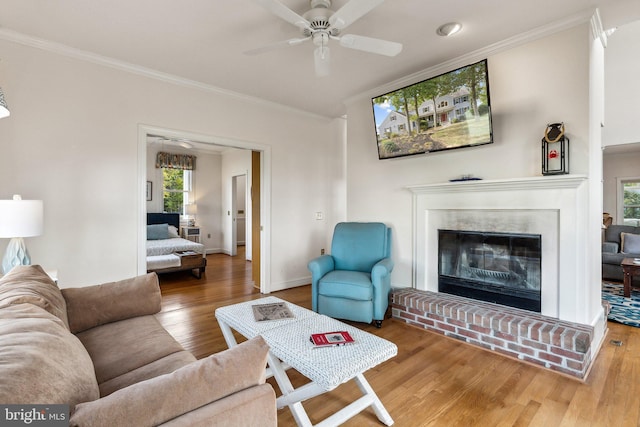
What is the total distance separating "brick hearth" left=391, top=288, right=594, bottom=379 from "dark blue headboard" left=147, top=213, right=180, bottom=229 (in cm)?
567

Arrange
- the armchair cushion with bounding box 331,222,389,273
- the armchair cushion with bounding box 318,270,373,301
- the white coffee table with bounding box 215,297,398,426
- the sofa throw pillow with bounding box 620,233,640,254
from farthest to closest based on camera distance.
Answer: the sofa throw pillow with bounding box 620,233,640,254 → the armchair cushion with bounding box 331,222,389,273 → the armchair cushion with bounding box 318,270,373,301 → the white coffee table with bounding box 215,297,398,426

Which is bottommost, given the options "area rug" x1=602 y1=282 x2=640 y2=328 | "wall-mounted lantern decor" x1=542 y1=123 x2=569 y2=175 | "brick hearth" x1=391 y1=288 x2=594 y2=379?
"area rug" x1=602 y1=282 x2=640 y2=328

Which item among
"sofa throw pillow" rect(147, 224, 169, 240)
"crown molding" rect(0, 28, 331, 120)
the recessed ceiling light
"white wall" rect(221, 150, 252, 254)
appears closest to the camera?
the recessed ceiling light

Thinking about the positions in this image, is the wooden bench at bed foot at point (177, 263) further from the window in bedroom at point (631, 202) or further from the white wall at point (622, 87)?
→ the window in bedroom at point (631, 202)

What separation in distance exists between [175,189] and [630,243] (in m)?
9.10

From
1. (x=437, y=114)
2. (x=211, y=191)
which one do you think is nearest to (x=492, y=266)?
(x=437, y=114)

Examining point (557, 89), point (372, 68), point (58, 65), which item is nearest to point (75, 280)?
point (58, 65)

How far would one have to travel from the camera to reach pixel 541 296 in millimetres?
2545

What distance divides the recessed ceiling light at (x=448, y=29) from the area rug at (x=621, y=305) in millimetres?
3263

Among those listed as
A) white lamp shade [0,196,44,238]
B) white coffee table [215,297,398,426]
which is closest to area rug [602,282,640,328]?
white coffee table [215,297,398,426]

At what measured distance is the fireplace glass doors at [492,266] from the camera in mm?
2621

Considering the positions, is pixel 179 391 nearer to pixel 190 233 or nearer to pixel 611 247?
pixel 611 247

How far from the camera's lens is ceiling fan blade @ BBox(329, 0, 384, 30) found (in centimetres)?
173

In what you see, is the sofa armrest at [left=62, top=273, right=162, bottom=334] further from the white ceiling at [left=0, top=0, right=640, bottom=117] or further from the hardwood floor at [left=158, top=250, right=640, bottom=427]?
the white ceiling at [left=0, top=0, right=640, bottom=117]
